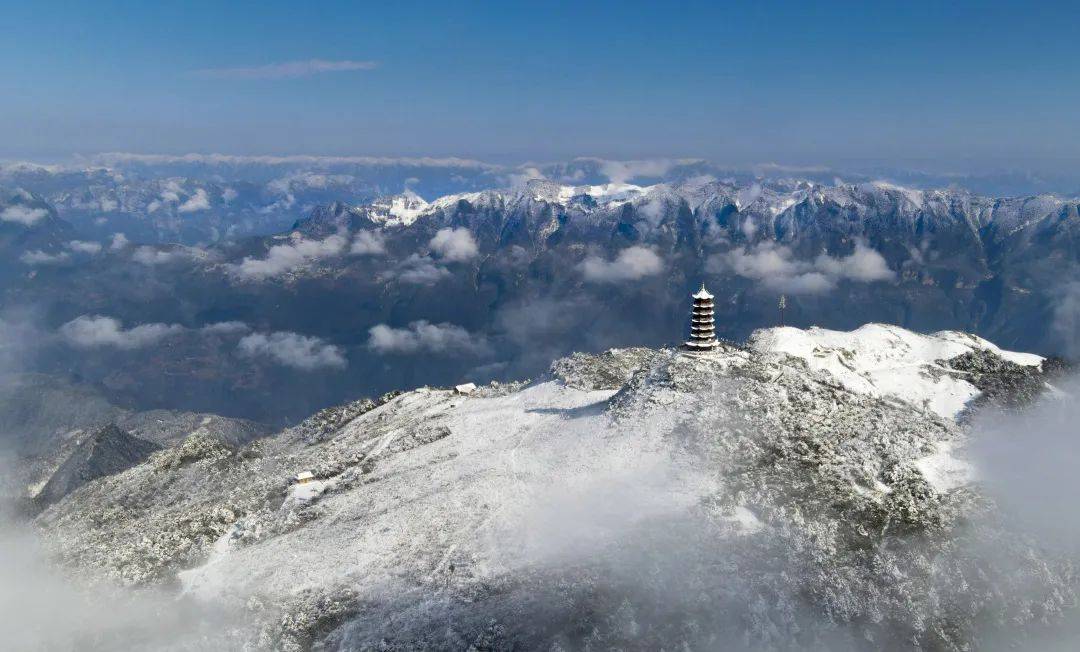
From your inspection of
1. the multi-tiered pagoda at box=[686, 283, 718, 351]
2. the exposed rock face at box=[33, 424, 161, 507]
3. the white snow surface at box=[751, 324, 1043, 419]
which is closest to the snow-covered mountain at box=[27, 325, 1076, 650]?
the white snow surface at box=[751, 324, 1043, 419]

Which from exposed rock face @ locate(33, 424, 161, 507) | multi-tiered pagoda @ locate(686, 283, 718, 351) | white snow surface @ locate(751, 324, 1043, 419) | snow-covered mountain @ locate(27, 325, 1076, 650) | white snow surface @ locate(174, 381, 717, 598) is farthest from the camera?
exposed rock face @ locate(33, 424, 161, 507)

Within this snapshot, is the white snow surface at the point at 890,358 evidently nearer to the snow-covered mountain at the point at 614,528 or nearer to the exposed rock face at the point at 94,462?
the snow-covered mountain at the point at 614,528

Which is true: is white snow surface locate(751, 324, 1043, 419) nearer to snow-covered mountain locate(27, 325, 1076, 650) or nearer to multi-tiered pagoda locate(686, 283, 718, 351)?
snow-covered mountain locate(27, 325, 1076, 650)

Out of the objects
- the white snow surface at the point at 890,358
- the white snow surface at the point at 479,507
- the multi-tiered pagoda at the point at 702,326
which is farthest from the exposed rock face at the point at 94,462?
the white snow surface at the point at 890,358

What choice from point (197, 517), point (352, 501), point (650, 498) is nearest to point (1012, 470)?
point (650, 498)

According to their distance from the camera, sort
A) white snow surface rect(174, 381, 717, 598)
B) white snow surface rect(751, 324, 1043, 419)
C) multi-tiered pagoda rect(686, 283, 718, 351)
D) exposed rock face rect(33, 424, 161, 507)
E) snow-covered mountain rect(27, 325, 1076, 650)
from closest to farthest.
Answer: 1. snow-covered mountain rect(27, 325, 1076, 650)
2. white snow surface rect(174, 381, 717, 598)
3. multi-tiered pagoda rect(686, 283, 718, 351)
4. white snow surface rect(751, 324, 1043, 419)
5. exposed rock face rect(33, 424, 161, 507)

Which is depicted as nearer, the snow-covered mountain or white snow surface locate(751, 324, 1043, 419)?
the snow-covered mountain
